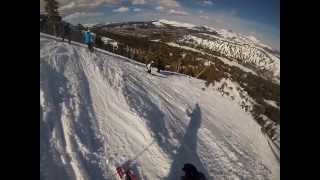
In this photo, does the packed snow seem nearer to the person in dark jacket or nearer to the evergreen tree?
the person in dark jacket

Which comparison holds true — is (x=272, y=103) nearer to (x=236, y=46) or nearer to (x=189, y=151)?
(x=236, y=46)

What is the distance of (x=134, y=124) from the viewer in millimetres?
3725

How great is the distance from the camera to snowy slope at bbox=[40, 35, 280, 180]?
3.54 meters

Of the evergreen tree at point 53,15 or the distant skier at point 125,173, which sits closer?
the distant skier at point 125,173

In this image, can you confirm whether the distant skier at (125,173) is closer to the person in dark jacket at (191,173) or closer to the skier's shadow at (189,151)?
the skier's shadow at (189,151)

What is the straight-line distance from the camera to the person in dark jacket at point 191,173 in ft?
12.0

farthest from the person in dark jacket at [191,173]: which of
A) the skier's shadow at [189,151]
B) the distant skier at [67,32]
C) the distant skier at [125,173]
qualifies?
the distant skier at [67,32]

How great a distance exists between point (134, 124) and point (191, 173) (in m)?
0.60

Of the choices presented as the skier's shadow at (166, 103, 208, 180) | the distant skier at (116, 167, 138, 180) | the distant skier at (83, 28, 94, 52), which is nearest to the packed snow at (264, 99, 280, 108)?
the skier's shadow at (166, 103, 208, 180)

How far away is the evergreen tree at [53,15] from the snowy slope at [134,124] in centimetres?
12

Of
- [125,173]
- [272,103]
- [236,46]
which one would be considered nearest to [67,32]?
[125,173]

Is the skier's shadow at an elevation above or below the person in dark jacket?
above

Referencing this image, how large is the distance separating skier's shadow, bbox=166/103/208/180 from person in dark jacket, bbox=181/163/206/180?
0.03 metres
